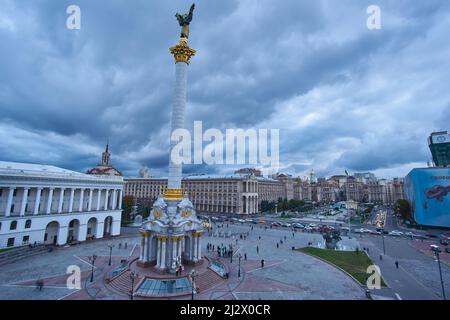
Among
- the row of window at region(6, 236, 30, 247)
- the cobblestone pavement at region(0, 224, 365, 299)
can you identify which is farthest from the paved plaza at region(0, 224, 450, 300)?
the row of window at region(6, 236, 30, 247)

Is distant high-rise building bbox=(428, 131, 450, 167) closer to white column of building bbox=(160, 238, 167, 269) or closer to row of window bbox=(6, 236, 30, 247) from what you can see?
white column of building bbox=(160, 238, 167, 269)

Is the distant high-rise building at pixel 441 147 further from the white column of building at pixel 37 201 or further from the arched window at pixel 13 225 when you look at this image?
the arched window at pixel 13 225

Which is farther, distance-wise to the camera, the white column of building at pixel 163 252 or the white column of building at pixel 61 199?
the white column of building at pixel 61 199

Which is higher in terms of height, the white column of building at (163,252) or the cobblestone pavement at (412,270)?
the white column of building at (163,252)

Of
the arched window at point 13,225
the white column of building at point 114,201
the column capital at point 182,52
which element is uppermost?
the column capital at point 182,52

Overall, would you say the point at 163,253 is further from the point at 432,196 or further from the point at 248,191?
the point at 432,196

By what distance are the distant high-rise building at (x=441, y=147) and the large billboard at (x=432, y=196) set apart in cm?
2109

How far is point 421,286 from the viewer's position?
24.1 meters

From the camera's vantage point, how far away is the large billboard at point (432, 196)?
61250 mm

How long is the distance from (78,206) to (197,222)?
1101 inches

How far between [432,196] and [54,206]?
3393 inches

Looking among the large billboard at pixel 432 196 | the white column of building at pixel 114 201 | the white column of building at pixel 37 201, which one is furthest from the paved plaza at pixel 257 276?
the large billboard at pixel 432 196

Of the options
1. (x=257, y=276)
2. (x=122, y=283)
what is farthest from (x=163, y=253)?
(x=257, y=276)
